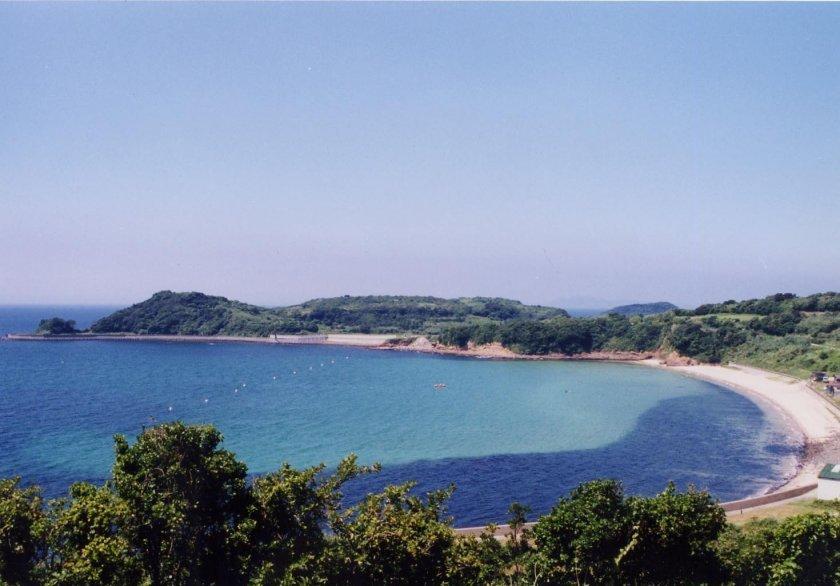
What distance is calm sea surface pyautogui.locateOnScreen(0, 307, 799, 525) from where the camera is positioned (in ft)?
137

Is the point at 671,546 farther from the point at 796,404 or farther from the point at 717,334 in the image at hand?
the point at 717,334

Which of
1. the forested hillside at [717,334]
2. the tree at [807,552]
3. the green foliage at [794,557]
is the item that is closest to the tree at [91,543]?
the green foliage at [794,557]

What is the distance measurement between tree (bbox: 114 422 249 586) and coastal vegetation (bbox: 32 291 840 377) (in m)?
82.4

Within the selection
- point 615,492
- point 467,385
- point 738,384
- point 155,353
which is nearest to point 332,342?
point 155,353

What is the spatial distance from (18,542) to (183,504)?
4494 millimetres

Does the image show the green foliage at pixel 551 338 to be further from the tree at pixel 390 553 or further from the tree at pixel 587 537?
the tree at pixel 390 553

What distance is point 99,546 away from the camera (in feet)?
45.8

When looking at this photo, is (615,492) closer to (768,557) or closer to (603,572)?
(603,572)

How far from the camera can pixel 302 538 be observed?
1644cm

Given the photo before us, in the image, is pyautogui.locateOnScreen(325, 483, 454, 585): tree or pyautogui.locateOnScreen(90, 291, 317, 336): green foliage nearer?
pyautogui.locateOnScreen(325, 483, 454, 585): tree

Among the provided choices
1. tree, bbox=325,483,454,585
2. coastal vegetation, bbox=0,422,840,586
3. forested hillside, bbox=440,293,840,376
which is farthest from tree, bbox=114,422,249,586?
forested hillside, bbox=440,293,840,376

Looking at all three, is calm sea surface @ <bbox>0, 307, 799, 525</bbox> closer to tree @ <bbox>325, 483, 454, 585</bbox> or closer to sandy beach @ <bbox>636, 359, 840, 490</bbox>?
sandy beach @ <bbox>636, 359, 840, 490</bbox>

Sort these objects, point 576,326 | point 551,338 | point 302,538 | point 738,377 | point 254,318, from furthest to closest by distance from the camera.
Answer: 1. point 254,318
2. point 576,326
3. point 551,338
4. point 738,377
5. point 302,538

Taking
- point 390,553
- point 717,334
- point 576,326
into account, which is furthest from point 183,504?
point 576,326
